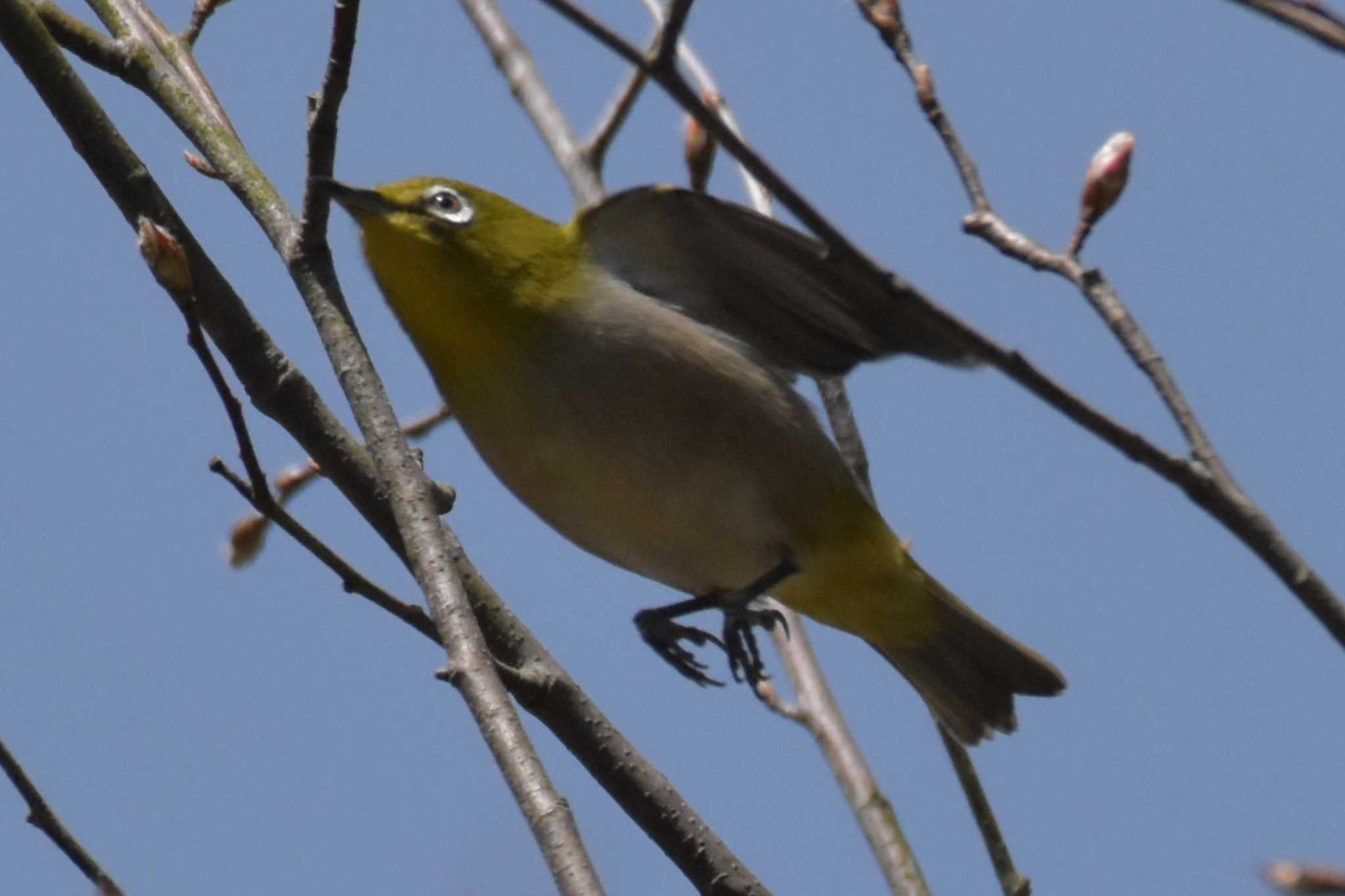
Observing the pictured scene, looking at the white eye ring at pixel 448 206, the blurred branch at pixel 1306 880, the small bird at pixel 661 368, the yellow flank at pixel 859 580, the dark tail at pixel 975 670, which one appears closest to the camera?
the blurred branch at pixel 1306 880

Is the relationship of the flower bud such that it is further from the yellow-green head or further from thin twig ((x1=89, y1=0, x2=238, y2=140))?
the yellow-green head

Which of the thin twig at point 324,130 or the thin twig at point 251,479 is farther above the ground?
the thin twig at point 324,130

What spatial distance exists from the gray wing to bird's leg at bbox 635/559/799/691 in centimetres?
65

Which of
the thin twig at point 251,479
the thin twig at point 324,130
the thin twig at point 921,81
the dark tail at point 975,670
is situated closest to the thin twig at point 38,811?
the thin twig at point 251,479

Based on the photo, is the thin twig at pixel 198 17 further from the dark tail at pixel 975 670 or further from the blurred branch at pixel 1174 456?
the dark tail at pixel 975 670

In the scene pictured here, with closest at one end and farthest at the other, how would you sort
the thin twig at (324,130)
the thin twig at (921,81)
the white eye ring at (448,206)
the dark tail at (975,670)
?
the thin twig at (921,81) → the thin twig at (324,130) → the white eye ring at (448,206) → the dark tail at (975,670)

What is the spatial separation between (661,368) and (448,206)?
807 millimetres

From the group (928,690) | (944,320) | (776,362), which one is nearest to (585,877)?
(944,320)

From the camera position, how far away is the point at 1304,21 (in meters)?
1.85

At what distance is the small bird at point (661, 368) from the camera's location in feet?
15.2

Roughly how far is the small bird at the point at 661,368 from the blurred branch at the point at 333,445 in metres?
1.22

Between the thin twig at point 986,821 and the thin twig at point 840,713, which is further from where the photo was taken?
the thin twig at point 840,713

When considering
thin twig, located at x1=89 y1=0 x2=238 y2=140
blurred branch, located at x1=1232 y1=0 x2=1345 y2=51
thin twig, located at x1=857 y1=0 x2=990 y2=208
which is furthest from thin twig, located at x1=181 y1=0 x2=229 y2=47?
blurred branch, located at x1=1232 y1=0 x2=1345 y2=51

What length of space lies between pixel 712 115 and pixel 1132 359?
621mm
